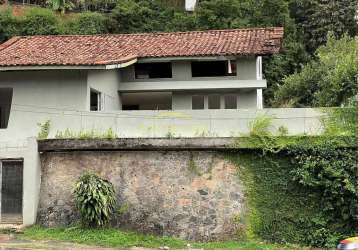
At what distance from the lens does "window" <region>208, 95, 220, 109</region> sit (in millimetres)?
25875

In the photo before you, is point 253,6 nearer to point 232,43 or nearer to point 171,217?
point 232,43

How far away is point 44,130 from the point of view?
18578mm

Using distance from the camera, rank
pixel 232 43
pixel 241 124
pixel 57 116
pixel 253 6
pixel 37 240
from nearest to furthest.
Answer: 1. pixel 37 240
2. pixel 241 124
3. pixel 57 116
4. pixel 232 43
5. pixel 253 6

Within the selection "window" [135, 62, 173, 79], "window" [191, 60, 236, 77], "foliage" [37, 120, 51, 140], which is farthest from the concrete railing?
"window" [191, 60, 236, 77]

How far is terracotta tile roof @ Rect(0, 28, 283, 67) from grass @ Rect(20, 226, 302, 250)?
6.12m

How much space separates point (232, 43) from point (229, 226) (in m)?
10.3

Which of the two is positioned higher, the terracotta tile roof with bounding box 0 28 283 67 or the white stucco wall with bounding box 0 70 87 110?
the terracotta tile roof with bounding box 0 28 283 67

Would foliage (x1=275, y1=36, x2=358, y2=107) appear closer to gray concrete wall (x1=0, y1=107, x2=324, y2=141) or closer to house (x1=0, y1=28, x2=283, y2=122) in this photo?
house (x1=0, y1=28, x2=283, y2=122)

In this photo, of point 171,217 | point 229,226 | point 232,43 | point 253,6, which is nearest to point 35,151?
point 171,217

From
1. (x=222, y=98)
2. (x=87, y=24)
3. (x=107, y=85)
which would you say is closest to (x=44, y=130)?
(x=107, y=85)

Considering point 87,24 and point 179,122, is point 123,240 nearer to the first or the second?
point 179,122

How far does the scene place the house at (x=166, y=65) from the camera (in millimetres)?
22188

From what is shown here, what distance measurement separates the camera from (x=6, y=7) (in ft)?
157

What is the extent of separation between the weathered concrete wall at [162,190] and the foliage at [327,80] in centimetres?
970
